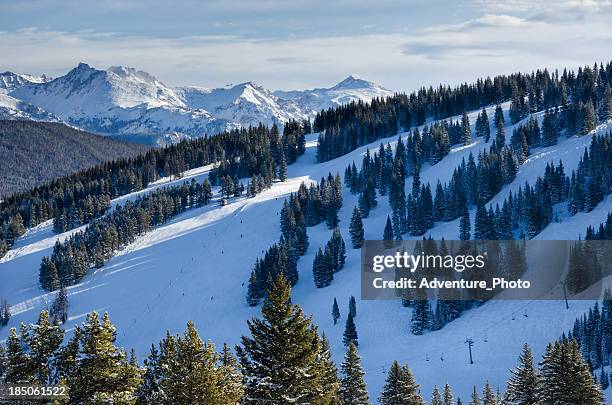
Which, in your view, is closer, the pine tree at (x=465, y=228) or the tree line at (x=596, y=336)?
the tree line at (x=596, y=336)

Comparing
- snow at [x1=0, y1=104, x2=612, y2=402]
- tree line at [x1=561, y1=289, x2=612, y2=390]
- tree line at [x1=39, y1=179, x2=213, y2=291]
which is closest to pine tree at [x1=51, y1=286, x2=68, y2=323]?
snow at [x1=0, y1=104, x2=612, y2=402]

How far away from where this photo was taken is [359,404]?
4034cm

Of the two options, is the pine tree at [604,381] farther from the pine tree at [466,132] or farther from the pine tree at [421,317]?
the pine tree at [466,132]

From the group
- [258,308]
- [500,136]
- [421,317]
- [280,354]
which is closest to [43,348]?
[280,354]

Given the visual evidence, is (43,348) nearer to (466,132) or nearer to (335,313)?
(335,313)

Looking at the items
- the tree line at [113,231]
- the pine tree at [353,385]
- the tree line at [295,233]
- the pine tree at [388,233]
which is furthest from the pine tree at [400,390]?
the tree line at [113,231]

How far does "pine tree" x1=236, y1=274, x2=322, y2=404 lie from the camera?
861 inches

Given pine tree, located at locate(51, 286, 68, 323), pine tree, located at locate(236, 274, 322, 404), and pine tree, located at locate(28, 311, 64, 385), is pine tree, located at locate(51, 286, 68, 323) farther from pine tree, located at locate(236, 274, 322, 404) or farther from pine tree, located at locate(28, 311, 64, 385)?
pine tree, located at locate(236, 274, 322, 404)

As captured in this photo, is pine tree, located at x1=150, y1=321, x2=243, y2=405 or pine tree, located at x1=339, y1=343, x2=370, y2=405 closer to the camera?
pine tree, located at x1=150, y1=321, x2=243, y2=405

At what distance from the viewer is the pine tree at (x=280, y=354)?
71.7 ft

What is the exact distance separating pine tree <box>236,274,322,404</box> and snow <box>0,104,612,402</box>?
1957 inches

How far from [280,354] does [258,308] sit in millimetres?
100760

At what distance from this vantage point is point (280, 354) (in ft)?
72.2

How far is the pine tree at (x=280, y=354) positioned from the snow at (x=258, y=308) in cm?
4970
